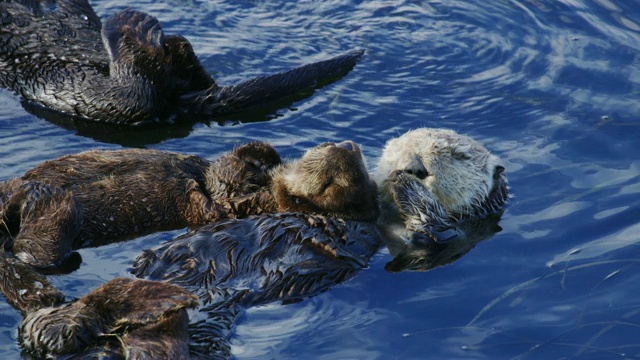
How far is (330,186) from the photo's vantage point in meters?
5.13

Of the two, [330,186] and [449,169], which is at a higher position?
[330,186]

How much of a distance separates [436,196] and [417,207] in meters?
0.28

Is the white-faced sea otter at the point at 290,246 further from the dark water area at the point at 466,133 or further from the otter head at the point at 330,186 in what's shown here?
the dark water area at the point at 466,133

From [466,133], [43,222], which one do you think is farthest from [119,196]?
[466,133]

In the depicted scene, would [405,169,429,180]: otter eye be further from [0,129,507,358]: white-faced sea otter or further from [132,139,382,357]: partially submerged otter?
[132,139,382,357]: partially submerged otter

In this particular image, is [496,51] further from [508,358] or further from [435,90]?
[508,358]

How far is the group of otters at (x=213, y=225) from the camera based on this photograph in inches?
163

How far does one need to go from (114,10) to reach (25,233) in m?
3.95

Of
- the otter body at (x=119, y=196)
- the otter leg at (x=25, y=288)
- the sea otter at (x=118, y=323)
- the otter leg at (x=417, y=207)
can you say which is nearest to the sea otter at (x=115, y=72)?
the otter body at (x=119, y=196)

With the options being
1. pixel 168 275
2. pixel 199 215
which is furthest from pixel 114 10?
pixel 168 275

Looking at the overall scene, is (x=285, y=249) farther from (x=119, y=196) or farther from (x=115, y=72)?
(x=115, y=72)

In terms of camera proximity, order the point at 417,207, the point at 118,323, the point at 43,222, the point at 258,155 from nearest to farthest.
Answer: the point at 118,323
the point at 43,222
the point at 417,207
the point at 258,155

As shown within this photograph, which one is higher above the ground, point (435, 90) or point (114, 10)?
point (114, 10)

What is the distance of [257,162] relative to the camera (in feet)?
18.0
